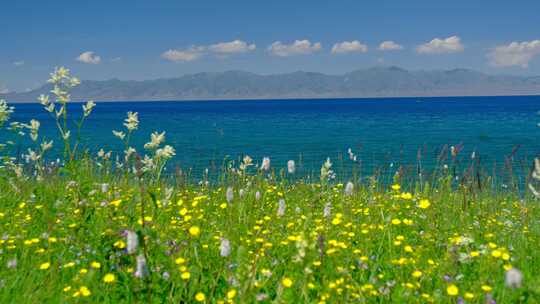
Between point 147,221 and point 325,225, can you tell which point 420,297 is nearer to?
point 325,225

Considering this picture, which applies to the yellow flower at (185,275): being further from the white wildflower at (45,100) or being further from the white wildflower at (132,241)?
the white wildflower at (45,100)

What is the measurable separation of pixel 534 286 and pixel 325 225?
7.81 ft

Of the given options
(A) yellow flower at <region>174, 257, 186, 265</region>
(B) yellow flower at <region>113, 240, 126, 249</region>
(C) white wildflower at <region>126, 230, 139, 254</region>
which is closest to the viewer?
(C) white wildflower at <region>126, 230, 139, 254</region>

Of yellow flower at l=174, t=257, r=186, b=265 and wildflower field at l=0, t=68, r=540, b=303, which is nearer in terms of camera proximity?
wildflower field at l=0, t=68, r=540, b=303

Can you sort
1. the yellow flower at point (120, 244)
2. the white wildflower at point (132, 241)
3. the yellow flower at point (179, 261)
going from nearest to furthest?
the white wildflower at point (132, 241), the yellow flower at point (179, 261), the yellow flower at point (120, 244)

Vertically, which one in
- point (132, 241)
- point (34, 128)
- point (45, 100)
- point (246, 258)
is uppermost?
point (45, 100)

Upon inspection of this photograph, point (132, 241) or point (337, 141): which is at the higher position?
point (132, 241)

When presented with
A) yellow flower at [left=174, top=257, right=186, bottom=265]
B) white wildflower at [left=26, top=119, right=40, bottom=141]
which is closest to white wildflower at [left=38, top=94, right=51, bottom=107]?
white wildflower at [left=26, top=119, right=40, bottom=141]

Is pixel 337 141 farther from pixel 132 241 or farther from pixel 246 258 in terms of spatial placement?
pixel 132 241

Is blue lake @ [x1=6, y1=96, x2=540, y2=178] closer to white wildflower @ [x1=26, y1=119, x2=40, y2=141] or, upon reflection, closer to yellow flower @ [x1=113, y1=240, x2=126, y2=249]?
white wildflower @ [x1=26, y1=119, x2=40, y2=141]

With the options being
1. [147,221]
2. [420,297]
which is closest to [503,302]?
[420,297]

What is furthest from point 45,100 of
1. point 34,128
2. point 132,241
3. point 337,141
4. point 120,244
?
point 337,141

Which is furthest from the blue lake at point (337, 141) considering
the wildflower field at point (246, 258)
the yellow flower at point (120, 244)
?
the yellow flower at point (120, 244)

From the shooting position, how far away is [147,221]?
498cm
